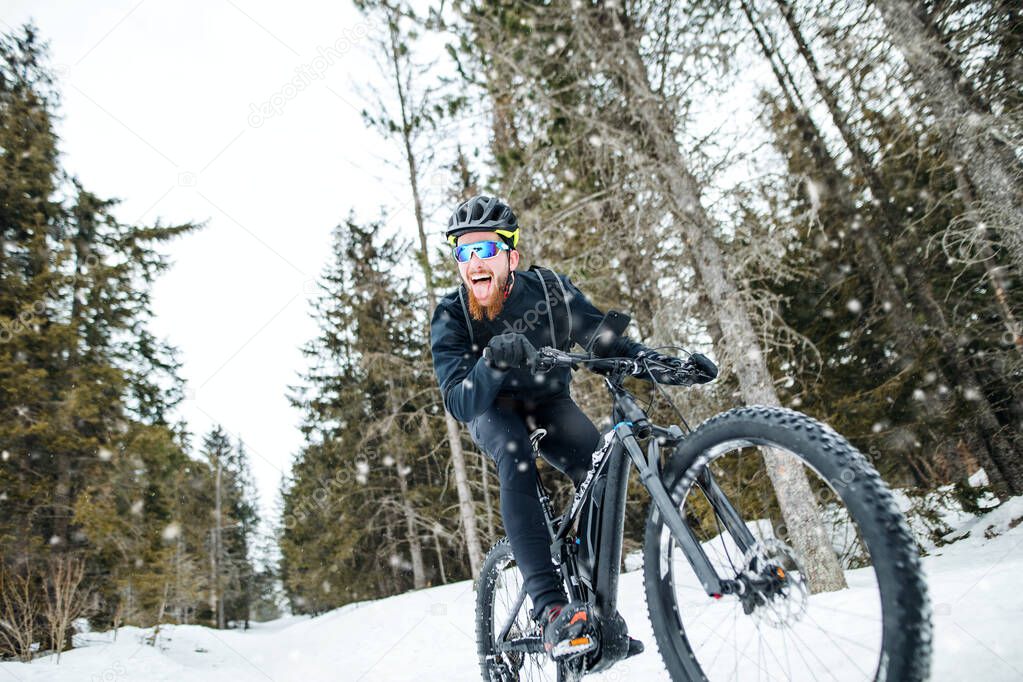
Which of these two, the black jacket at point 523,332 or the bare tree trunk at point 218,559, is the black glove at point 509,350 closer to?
the black jacket at point 523,332

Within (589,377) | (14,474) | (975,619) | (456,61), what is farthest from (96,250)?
(975,619)

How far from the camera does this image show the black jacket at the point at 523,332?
268 cm

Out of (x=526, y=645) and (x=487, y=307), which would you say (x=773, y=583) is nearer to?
(x=526, y=645)

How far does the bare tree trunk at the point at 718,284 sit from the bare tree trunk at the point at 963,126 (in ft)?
7.94

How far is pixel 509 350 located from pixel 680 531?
87 cm

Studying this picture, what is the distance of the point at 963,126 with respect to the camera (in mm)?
5613

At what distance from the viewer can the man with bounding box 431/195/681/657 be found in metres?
2.56

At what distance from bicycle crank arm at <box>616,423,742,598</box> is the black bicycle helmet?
4.27 feet

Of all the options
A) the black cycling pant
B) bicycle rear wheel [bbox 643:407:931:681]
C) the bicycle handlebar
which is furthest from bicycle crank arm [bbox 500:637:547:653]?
the bicycle handlebar

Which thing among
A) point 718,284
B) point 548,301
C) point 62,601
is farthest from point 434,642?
point 548,301

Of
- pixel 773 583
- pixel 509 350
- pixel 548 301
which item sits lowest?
pixel 773 583

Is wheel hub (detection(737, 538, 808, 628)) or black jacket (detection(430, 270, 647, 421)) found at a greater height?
black jacket (detection(430, 270, 647, 421))

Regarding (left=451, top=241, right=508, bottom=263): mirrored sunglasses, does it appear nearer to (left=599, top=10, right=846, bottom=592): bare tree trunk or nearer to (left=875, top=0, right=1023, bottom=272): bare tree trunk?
(left=599, top=10, right=846, bottom=592): bare tree trunk

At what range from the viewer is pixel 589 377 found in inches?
368
